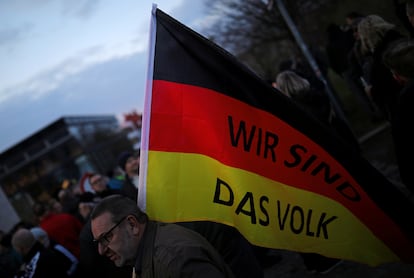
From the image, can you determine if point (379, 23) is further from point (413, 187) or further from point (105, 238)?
point (105, 238)

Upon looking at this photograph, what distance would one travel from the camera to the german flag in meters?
2.34

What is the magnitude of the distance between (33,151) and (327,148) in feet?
253

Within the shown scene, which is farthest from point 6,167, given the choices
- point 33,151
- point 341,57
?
point 341,57

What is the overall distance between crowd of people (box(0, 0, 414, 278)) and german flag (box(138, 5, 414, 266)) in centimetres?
22

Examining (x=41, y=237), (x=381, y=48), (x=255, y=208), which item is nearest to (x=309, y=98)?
(x=381, y=48)

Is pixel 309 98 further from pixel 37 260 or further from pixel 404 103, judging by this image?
pixel 37 260

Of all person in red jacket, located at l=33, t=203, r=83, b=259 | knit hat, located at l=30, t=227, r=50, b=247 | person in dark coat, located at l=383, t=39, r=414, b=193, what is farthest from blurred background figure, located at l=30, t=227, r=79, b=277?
person in dark coat, located at l=383, t=39, r=414, b=193

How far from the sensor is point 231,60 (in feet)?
8.00

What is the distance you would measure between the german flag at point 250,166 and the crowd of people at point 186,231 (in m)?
0.22

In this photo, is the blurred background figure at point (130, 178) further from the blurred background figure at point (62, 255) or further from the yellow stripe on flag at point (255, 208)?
the yellow stripe on flag at point (255, 208)

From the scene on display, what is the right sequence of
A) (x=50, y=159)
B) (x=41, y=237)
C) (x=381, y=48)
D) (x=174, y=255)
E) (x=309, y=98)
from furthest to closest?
1. (x=50, y=159)
2. (x=41, y=237)
3. (x=309, y=98)
4. (x=381, y=48)
5. (x=174, y=255)

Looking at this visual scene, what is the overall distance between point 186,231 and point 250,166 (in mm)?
613

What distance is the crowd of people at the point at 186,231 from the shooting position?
196cm

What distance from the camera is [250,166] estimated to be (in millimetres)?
2439
